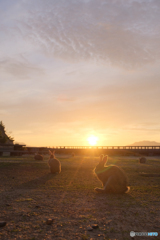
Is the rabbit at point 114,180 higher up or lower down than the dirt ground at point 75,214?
higher up

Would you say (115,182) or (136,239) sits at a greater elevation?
(115,182)

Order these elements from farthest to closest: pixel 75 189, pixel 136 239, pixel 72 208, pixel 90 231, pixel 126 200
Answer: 1. pixel 75 189
2. pixel 126 200
3. pixel 72 208
4. pixel 90 231
5. pixel 136 239

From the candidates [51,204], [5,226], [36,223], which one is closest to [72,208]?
[51,204]

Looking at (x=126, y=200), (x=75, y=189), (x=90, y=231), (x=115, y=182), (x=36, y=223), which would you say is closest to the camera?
(x=90, y=231)

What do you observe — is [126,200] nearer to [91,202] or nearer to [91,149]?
[91,202]

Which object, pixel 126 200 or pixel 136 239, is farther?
pixel 126 200

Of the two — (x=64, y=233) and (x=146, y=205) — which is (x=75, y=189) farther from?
(x=64, y=233)

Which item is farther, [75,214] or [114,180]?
[114,180]

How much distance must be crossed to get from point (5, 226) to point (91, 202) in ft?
9.73

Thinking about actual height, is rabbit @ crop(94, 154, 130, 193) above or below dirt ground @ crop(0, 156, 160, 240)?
above

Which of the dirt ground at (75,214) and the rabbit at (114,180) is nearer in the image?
the dirt ground at (75,214)

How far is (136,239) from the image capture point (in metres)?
4.11

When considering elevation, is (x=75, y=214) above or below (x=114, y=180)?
below

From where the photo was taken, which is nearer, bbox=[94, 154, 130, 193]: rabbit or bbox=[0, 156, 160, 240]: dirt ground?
bbox=[0, 156, 160, 240]: dirt ground
